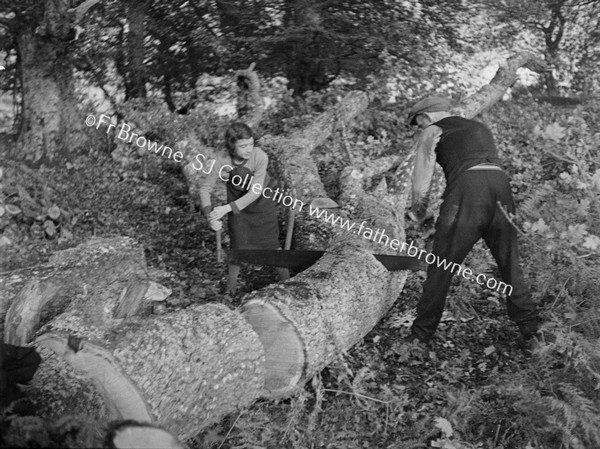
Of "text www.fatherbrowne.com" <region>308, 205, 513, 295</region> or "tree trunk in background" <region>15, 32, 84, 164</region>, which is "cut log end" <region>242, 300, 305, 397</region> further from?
"tree trunk in background" <region>15, 32, 84, 164</region>

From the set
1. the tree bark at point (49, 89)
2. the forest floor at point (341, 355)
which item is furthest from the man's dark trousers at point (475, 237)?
the tree bark at point (49, 89)

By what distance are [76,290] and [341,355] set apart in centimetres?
163

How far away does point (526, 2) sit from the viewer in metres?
6.50

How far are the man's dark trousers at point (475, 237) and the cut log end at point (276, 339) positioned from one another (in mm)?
994

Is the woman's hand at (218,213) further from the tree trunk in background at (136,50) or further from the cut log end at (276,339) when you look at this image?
the tree trunk in background at (136,50)

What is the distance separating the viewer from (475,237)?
11.2 feet

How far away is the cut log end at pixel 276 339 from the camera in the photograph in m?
2.98

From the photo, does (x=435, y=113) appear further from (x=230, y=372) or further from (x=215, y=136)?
(x=215, y=136)

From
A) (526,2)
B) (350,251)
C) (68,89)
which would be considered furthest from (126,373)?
(526,2)

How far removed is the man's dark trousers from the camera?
3.34 metres

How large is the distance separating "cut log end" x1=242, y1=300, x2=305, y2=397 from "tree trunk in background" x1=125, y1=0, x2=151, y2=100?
3.48m

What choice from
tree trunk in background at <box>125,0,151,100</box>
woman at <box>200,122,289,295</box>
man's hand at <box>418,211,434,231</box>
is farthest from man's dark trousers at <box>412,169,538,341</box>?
tree trunk in background at <box>125,0,151,100</box>

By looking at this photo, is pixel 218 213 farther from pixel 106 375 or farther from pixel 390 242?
pixel 106 375

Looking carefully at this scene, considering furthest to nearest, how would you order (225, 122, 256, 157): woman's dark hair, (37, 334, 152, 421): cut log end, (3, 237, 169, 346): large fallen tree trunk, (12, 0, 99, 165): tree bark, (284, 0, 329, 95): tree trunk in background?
(284, 0, 329, 95): tree trunk in background → (12, 0, 99, 165): tree bark → (225, 122, 256, 157): woman's dark hair → (3, 237, 169, 346): large fallen tree trunk → (37, 334, 152, 421): cut log end
